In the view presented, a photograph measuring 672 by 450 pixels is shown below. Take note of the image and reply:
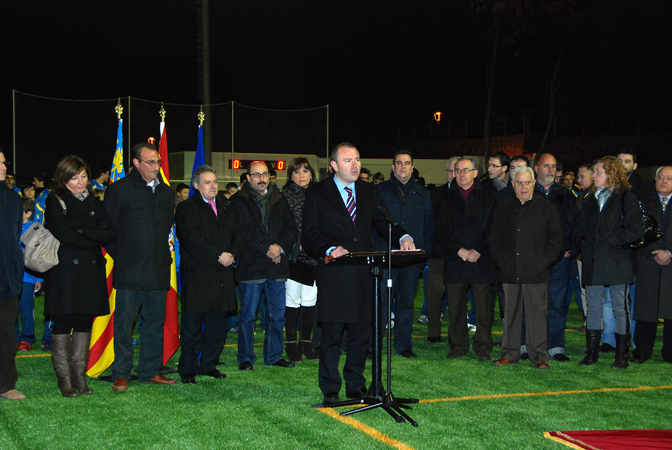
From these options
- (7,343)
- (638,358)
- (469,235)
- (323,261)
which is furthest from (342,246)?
(638,358)

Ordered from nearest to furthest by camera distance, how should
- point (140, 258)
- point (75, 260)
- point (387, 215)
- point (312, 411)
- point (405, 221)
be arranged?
point (387, 215)
point (312, 411)
point (75, 260)
point (140, 258)
point (405, 221)

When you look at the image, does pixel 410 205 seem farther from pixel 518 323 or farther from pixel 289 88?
pixel 289 88

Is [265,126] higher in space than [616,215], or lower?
higher

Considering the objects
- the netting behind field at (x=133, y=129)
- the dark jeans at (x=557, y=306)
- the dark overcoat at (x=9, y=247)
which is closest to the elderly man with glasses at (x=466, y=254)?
the dark jeans at (x=557, y=306)

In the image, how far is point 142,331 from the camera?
6.15 m

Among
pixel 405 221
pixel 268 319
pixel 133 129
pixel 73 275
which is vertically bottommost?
pixel 268 319

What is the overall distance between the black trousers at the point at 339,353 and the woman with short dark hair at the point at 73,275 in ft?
6.15

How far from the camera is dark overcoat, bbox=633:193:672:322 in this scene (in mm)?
7246

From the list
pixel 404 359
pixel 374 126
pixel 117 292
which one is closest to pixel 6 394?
pixel 117 292

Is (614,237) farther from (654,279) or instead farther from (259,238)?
(259,238)

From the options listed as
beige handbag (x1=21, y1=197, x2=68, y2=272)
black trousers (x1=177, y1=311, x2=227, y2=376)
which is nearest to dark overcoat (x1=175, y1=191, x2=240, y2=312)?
black trousers (x1=177, y1=311, x2=227, y2=376)

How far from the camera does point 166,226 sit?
6172 mm

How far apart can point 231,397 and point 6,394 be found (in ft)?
5.82

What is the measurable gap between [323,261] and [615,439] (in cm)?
236
